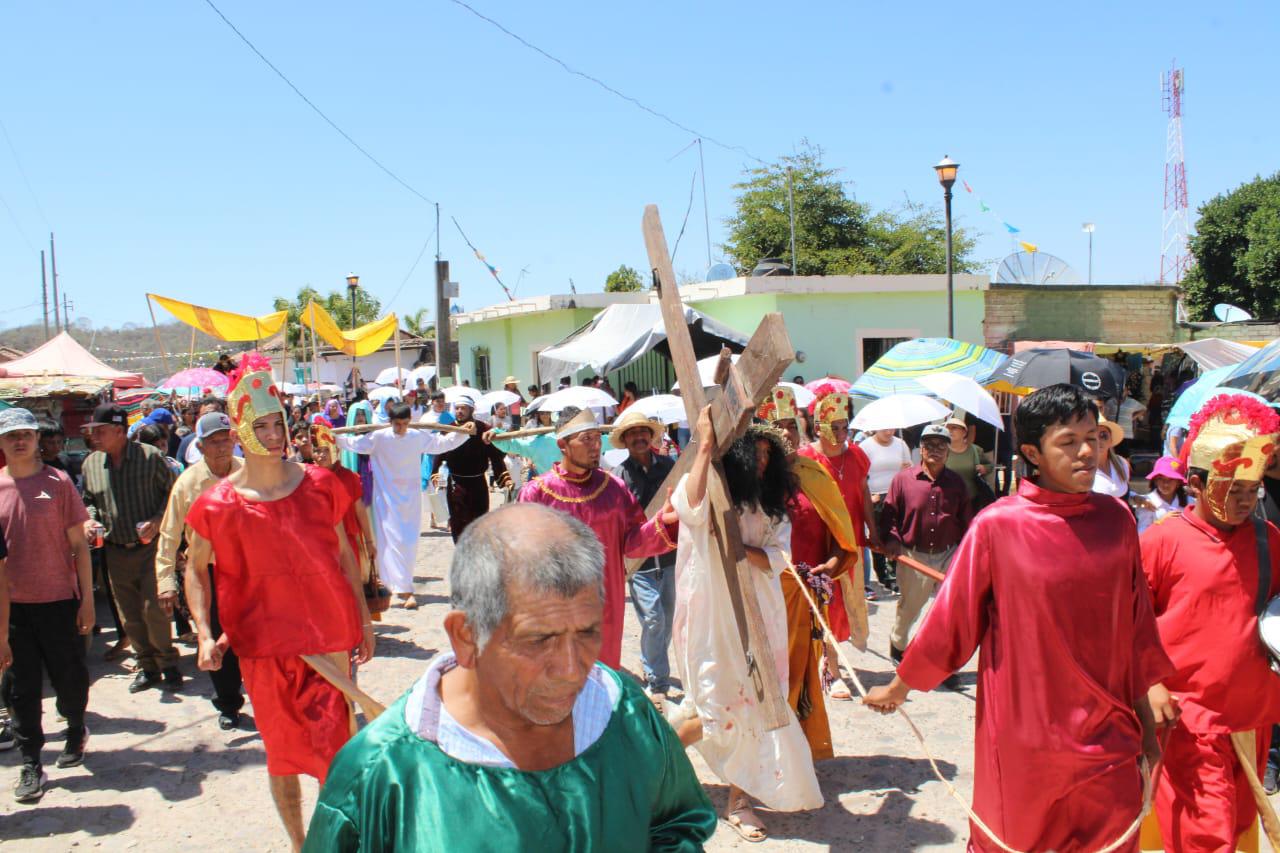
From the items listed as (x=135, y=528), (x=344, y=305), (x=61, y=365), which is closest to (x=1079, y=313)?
(x=135, y=528)

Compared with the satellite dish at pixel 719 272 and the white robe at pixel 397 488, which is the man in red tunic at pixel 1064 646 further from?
the satellite dish at pixel 719 272

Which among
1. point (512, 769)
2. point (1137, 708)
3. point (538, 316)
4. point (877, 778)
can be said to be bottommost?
point (877, 778)

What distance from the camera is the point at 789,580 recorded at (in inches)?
213

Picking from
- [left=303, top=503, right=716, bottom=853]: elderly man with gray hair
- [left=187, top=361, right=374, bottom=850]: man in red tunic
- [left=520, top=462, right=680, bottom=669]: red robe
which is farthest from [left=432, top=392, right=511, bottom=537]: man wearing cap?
[left=303, top=503, right=716, bottom=853]: elderly man with gray hair

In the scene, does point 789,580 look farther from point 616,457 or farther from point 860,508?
point 616,457

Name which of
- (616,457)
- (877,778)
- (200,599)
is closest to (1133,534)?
(877,778)

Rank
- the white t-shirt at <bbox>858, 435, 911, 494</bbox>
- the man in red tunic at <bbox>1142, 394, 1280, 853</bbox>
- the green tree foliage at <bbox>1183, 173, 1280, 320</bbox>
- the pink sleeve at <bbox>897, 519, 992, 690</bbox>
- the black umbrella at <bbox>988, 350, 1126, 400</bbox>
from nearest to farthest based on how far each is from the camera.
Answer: the pink sleeve at <bbox>897, 519, 992, 690</bbox>
the man in red tunic at <bbox>1142, 394, 1280, 853</bbox>
the white t-shirt at <bbox>858, 435, 911, 494</bbox>
the black umbrella at <bbox>988, 350, 1126, 400</bbox>
the green tree foliage at <bbox>1183, 173, 1280, 320</bbox>

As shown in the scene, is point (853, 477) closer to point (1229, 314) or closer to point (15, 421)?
point (15, 421)

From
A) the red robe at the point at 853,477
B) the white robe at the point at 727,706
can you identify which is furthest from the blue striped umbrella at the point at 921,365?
the white robe at the point at 727,706

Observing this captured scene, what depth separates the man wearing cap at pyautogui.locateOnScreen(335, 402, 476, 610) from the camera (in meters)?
9.31

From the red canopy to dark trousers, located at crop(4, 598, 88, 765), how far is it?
11.4m

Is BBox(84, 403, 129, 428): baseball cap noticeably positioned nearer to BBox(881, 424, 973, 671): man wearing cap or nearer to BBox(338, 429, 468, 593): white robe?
BBox(338, 429, 468, 593): white robe

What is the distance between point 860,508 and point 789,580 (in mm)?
2011

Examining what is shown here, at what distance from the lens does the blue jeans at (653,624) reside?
20.7 feet
